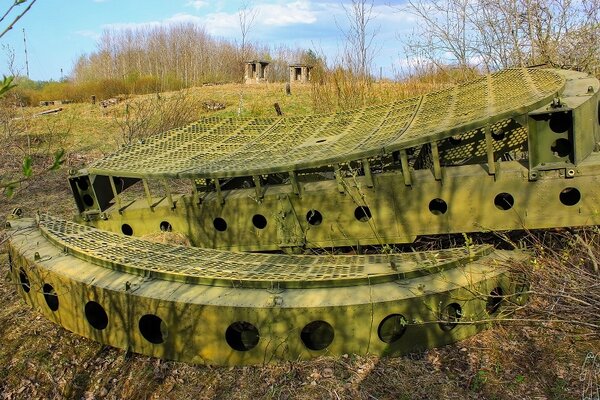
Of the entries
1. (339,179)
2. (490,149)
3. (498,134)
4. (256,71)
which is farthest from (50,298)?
(256,71)

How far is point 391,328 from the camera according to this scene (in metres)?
4.79

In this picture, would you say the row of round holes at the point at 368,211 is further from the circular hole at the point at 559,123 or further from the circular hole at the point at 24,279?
the circular hole at the point at 24,279

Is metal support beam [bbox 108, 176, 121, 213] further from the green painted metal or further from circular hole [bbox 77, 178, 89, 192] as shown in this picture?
the green painted metal

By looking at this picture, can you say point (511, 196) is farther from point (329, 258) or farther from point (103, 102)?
point (103, 102)

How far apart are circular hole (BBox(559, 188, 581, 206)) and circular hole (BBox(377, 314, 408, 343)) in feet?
6.97

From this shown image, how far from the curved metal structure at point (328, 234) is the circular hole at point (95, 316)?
20 mm

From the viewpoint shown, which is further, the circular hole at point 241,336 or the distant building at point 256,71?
the distant building at point 256,71

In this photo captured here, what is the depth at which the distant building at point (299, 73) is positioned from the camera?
31.2m

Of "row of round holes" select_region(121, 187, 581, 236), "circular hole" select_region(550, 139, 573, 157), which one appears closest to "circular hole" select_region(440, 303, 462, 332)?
"row of round holes" select_region(121, 187, 581, 236)

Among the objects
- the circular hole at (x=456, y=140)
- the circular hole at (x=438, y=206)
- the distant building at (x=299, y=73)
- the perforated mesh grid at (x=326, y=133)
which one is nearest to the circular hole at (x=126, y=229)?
the perforated mesh grid at (x=326, y=133)

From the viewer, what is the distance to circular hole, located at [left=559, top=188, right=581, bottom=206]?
5.27m

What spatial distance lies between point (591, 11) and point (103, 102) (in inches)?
849

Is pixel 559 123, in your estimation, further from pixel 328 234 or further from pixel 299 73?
pixel 299 73

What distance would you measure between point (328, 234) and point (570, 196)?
2533 millimetres
